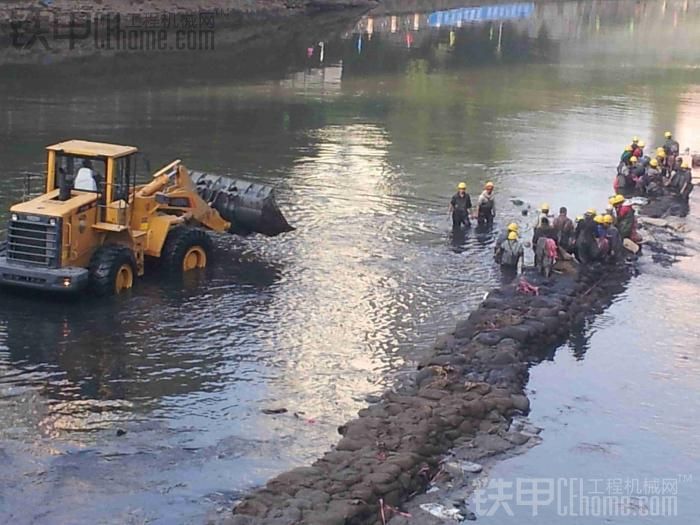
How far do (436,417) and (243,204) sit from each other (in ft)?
38.0

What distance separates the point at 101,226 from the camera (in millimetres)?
26859

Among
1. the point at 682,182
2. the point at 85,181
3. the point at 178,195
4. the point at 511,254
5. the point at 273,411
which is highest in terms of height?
the point at 85,181

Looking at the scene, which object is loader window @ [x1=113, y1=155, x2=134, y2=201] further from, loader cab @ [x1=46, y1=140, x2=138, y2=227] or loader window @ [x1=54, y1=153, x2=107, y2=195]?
loader window @ [x1=54, y1=153, x2=107, y2=195]

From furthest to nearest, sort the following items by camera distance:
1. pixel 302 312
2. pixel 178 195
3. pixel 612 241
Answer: pixel 612 241 < pixel 178 195 < pixel 302 312

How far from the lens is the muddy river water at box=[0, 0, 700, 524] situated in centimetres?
2019

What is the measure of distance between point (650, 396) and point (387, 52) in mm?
60021

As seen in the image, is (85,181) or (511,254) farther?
(511,254)

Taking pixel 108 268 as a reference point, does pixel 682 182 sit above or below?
above

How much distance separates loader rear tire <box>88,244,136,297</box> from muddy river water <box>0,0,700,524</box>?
0.42 m

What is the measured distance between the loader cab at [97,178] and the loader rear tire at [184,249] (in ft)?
5.92

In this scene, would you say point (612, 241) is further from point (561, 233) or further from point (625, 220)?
point (625, 220)

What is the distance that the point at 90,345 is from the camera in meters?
24.9

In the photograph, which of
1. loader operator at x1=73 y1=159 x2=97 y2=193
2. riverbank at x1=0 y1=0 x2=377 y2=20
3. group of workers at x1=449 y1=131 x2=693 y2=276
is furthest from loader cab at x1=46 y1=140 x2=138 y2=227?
Result: riverbank at x1=0 y1=0 x2=377 y2=20

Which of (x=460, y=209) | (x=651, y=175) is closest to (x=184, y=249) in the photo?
(x=460, y=209)
